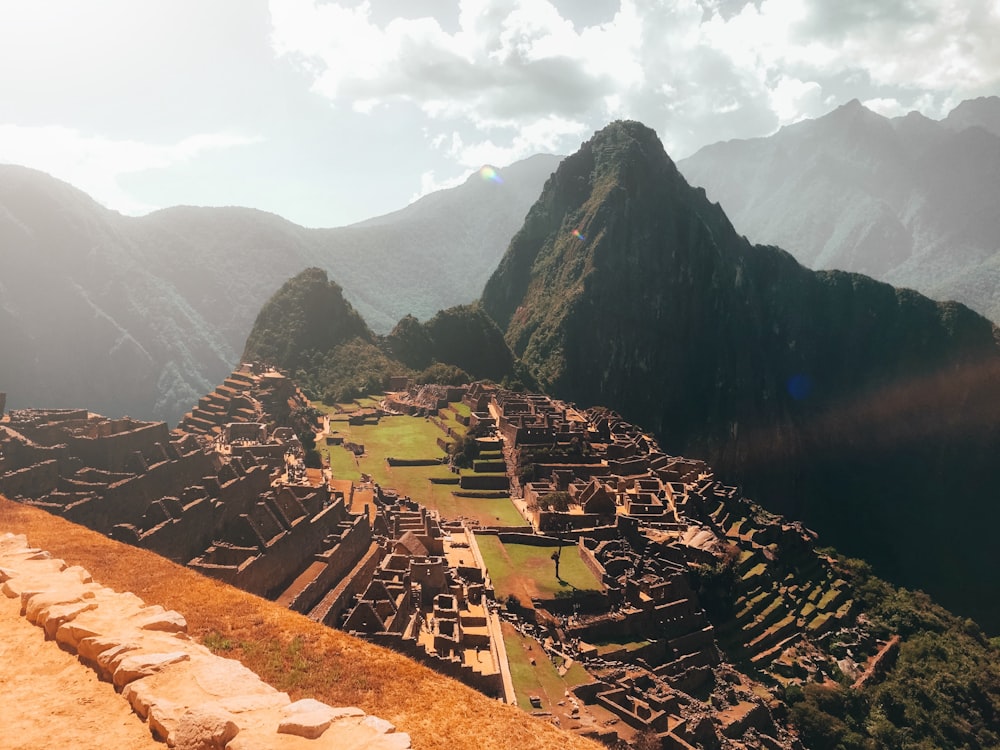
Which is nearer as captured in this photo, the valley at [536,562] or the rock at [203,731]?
the rock at [203,731]

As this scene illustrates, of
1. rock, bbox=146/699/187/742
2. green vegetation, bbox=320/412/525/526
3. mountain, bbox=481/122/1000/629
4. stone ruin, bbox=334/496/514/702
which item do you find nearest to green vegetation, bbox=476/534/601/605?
stone ruin, bbox=334/496/514/702

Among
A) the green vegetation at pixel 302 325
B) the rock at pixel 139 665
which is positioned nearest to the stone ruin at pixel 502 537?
the rock at pixel 139 665

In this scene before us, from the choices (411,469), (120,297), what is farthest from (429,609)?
(120,297)

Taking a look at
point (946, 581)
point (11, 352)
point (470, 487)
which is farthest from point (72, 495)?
point (946, 581)

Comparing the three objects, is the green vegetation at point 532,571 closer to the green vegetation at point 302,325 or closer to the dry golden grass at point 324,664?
the dry golden grass at point 324,664

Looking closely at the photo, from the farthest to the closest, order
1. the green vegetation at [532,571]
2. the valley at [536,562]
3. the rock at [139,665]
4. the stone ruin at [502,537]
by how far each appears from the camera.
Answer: the green vegetation at [532,571], the valley at [536,562], the stone ruin at [502,537], the rock at [139,665]

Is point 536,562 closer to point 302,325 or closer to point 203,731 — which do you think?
point 203,731

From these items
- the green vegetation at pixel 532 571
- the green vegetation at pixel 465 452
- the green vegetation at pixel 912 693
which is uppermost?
the green vegetation at pixel 465 452
